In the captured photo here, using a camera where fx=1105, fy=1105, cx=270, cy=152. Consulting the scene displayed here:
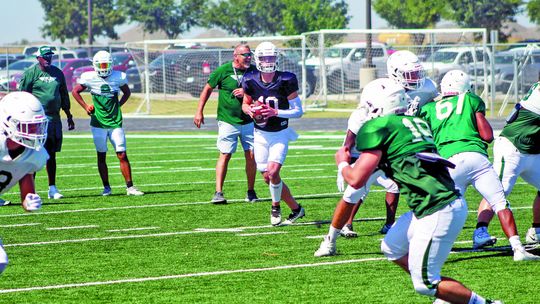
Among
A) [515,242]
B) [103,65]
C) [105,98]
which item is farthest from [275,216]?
[103,65]

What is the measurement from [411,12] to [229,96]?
48.7 metres

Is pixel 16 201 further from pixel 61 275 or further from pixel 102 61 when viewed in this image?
pixel 61 275

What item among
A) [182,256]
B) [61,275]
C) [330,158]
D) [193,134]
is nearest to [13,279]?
[61,275]

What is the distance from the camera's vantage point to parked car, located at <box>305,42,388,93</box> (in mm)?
30969

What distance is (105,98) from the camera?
13.5 meters

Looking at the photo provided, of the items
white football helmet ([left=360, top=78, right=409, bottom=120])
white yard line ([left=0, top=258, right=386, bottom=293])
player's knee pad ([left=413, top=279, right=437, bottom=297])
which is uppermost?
white football helmet ([left=360, top=78, right=409, bottom=120])

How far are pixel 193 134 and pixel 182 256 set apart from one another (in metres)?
14.5

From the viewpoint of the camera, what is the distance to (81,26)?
72188mm

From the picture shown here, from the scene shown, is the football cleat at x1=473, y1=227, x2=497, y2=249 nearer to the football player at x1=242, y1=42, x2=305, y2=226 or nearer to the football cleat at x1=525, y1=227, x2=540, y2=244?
the football cleat at x1=525, y1=227, x2=540, y2=244

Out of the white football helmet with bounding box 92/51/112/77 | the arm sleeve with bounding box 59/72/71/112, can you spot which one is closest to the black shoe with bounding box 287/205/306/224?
the white football helmet with bounding box 92/51/112/77

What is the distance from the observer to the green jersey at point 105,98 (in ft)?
43.9

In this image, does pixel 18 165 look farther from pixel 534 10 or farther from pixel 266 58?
pixel 534 10

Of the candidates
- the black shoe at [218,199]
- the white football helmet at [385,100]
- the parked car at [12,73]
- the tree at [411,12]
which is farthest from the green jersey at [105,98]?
the tree at [411,12]

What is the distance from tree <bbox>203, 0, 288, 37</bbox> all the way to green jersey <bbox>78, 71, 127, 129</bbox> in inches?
2066
